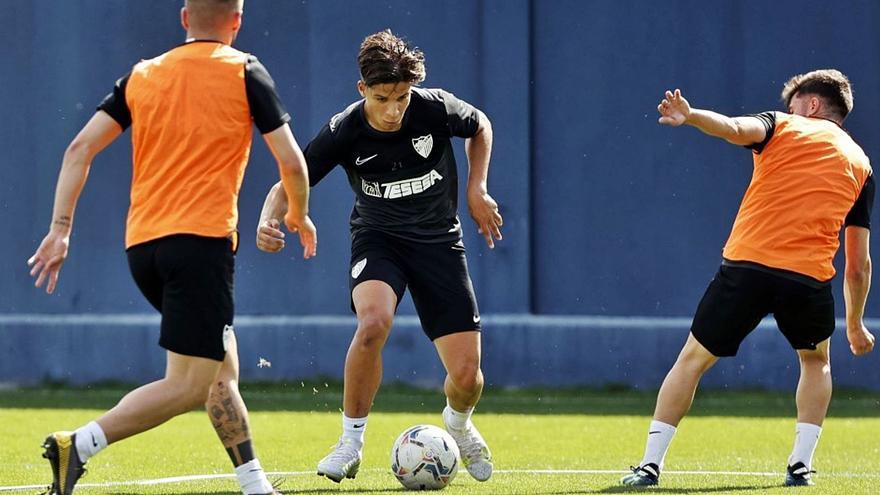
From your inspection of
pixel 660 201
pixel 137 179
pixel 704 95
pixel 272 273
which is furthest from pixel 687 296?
pixel 137 179

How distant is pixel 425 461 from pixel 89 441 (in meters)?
1.72

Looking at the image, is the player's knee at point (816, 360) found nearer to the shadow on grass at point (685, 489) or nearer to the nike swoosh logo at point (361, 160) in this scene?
the shadow on grass at point (685, 489)

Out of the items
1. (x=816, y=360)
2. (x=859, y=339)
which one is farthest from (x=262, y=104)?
(x=859, y=339)

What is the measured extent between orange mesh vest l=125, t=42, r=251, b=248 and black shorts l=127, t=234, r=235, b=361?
55 mm

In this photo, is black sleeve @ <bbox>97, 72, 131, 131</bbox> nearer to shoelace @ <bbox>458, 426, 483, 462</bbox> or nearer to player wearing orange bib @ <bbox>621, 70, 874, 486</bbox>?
shoelace @ <bbox>458, 426, 483, 462</bbox>

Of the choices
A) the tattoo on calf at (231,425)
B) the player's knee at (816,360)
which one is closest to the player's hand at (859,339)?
the player's knee at (816,360)

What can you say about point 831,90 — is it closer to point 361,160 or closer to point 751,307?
point 751,307

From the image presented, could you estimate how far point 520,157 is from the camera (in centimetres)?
1211

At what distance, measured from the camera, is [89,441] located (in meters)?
4.98

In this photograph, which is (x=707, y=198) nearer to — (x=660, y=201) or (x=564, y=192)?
(x=660, y=201)

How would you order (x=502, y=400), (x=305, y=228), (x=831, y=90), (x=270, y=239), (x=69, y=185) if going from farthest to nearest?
(x=502, y=400), (x=831, y=90), (x=270, y=239), (x=305, y=228), (x=69, y=185)

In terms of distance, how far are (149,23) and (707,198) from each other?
4815mm

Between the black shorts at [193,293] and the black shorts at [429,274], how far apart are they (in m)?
1.77

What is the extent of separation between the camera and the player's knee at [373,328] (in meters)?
6.50
